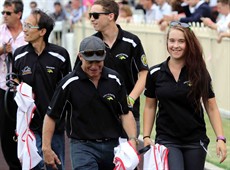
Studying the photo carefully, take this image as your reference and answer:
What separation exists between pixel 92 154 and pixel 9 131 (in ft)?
8.33

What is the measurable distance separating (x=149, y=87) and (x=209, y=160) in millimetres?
3832

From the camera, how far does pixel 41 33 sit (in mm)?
8445

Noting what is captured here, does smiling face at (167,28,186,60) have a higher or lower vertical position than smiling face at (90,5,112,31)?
higher

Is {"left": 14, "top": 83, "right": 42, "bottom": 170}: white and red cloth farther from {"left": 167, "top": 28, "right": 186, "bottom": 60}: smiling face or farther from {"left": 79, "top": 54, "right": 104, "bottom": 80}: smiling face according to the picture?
{"left": 167, "top": 28, "right": 186, "bottom": 60}: smiling face

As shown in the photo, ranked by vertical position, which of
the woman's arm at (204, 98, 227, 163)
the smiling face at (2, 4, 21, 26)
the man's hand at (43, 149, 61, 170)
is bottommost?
the man's hand at (43, 149, 61, 170)

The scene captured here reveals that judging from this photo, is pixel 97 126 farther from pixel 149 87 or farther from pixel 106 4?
pixel 106 4

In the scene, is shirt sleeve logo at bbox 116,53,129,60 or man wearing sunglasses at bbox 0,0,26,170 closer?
shirt sleeve logo at bbox 116,53,129,60

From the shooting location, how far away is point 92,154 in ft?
23.2

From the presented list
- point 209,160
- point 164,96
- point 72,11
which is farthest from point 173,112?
point 72,11

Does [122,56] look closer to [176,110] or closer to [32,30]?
[32,30]

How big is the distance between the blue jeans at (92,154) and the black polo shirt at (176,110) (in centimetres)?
47

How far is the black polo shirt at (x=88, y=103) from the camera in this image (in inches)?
278

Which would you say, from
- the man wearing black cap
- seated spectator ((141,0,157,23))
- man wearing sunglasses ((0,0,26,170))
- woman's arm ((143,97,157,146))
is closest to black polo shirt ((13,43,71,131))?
man wearing sunglasses ((0,0,26,170))

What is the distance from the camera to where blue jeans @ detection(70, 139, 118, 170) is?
7.01m
